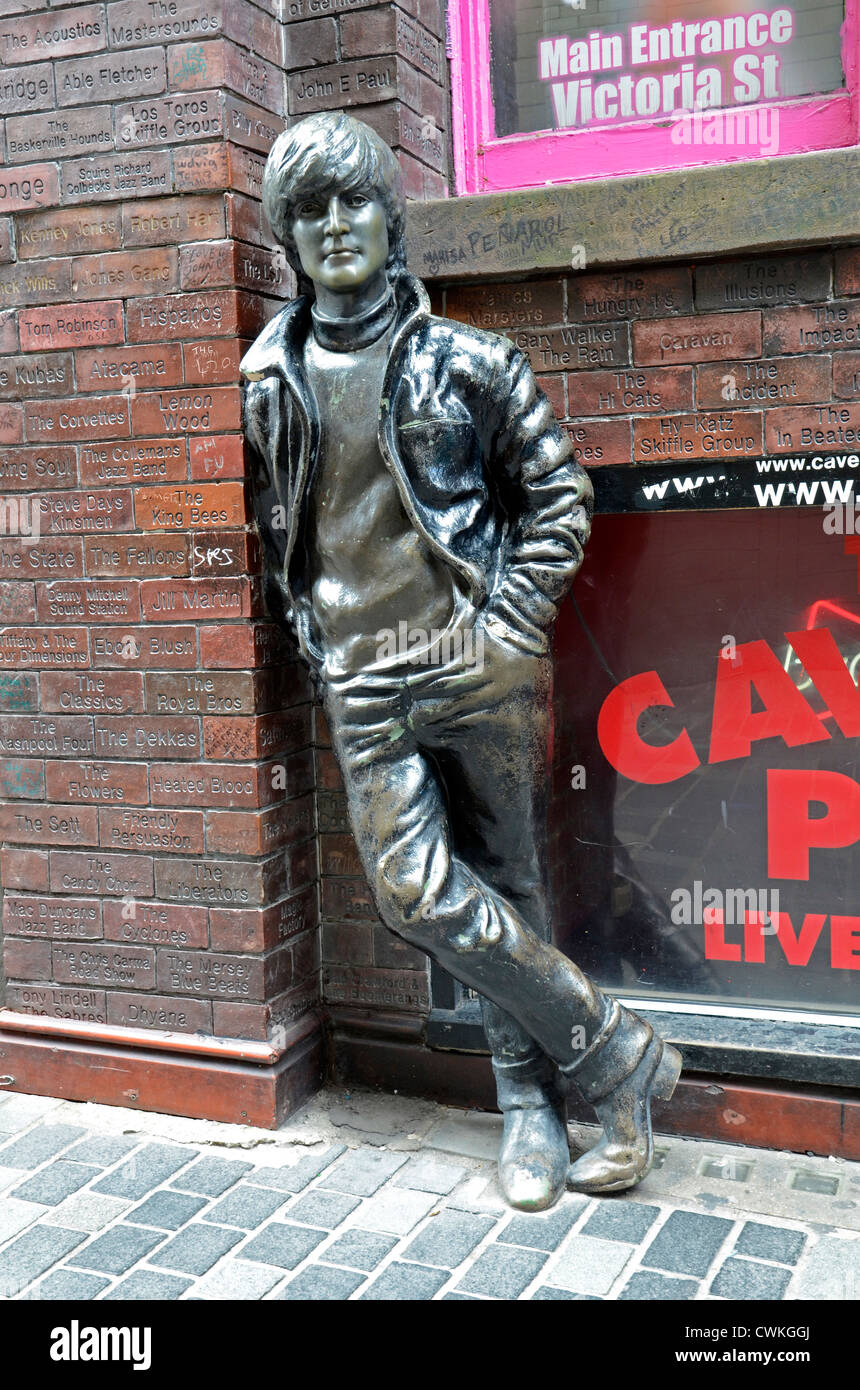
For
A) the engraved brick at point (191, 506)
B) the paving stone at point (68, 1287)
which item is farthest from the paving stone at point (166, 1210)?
the engraved brick at point (191, 506)

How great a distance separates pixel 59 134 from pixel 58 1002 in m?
2.70

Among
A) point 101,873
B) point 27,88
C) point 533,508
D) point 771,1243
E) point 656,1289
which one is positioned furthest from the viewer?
point 101,873

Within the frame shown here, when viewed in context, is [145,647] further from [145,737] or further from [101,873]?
[101,873]

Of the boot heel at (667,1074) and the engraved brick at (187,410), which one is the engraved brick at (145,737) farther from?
the boot heel at (667,1074)

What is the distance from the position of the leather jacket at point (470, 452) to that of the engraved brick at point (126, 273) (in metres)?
0.59

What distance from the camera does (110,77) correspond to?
149 inches

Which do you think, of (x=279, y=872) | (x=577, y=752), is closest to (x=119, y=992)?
(x=279, y=872)

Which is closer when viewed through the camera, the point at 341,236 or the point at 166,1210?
the point at 341,236

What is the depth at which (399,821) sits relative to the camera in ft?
11.0

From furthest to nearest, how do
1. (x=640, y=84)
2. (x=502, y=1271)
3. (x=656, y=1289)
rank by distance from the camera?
(x=640, y=84) → (x=502, y=1271) → (x=656, y=1289)

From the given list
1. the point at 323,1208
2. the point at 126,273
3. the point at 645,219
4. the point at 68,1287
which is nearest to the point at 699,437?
the point at 645,219

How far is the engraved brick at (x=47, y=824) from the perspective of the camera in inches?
162

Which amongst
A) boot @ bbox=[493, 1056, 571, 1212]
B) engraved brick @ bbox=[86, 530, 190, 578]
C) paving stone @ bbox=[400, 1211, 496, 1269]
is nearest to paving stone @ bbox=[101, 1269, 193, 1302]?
paving stone @ bbox=[400, 1211, 496, 1269]

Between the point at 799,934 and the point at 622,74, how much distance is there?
2629mm
